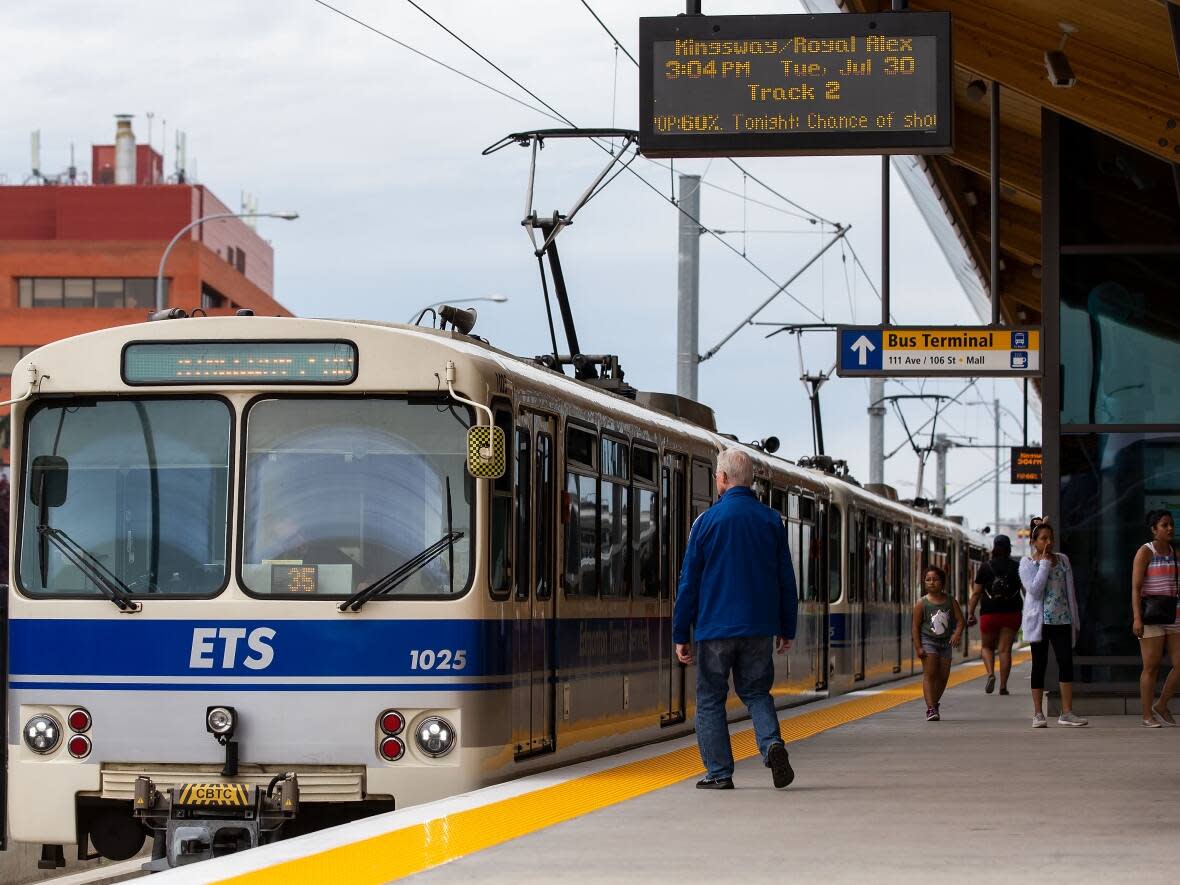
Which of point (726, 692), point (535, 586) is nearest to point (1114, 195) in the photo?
point (535, 586)

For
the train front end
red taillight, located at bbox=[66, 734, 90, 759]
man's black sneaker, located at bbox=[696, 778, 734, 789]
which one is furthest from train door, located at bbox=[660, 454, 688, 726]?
red taillight, located at bbox=[66, 734, 90, 759]

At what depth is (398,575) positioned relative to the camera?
10.4m

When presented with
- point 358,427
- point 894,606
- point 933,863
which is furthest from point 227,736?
point 894,606

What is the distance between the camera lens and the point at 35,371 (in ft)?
35.1

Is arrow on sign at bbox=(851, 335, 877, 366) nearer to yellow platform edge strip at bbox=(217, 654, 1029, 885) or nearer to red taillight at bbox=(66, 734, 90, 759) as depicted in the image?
yellow platform edge strip at bbox=(217, 654, 1029, 885)

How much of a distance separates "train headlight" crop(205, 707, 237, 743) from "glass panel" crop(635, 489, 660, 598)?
4.95 metres

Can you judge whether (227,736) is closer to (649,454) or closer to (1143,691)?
(649,454)

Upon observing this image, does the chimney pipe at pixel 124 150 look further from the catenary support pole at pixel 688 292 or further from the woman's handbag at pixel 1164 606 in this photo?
the woman's handbag at pixel 1164 606

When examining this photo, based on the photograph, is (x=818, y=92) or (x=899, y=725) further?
(x=899, y=725)

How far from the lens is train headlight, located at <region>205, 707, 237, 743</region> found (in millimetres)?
10312

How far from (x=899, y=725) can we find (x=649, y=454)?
3915 mm

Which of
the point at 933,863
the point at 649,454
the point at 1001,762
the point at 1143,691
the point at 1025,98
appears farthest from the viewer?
the point at 1025,98

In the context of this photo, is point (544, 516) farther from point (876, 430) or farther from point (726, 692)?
point (876, 430)

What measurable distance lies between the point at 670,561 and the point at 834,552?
9363 mm
